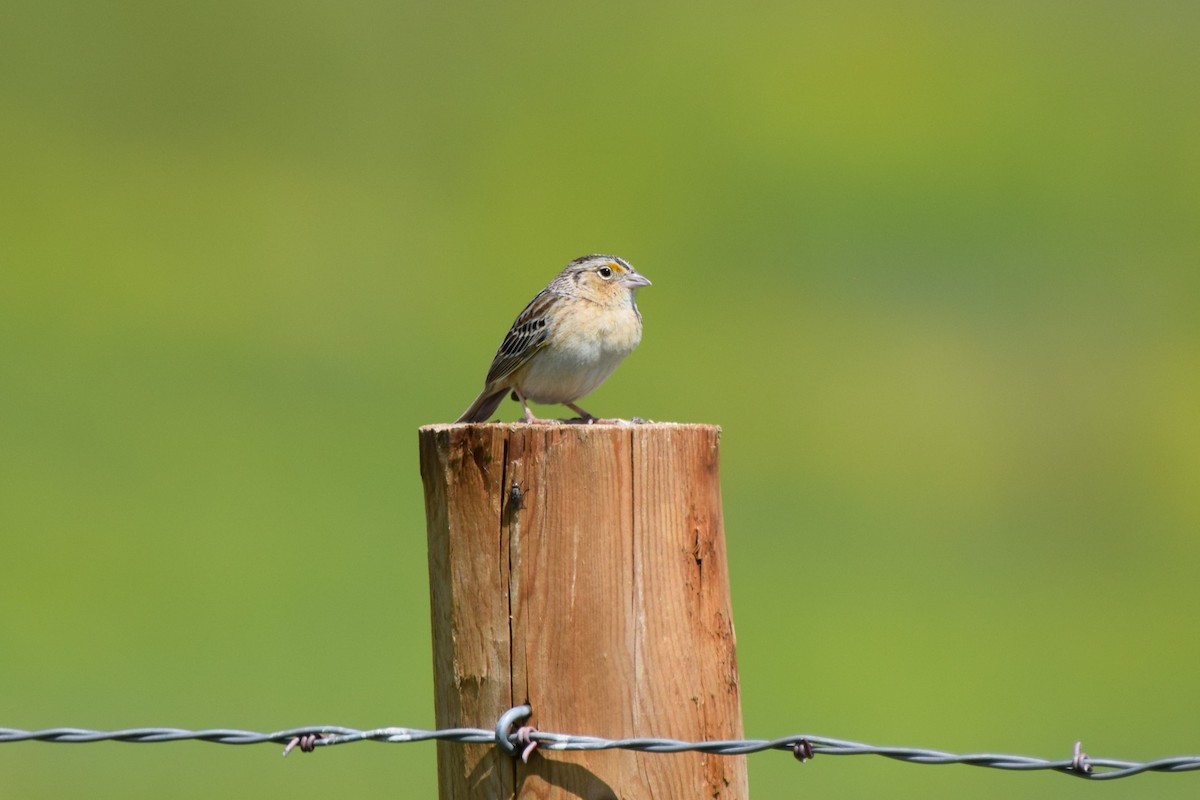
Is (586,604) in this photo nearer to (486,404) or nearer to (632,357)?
(486,404)

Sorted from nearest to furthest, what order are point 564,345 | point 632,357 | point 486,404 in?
point 564,345 → point 486,404 → point 632,357

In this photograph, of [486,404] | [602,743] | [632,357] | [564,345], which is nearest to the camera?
[602,743]

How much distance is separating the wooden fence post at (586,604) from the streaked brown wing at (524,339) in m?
4.04

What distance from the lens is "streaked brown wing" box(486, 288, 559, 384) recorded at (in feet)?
28.5

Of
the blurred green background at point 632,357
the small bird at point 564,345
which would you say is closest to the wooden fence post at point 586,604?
the small bird at point 564,345

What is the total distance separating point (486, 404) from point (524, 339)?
Answer: 61cm

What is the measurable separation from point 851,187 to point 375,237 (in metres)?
12.8

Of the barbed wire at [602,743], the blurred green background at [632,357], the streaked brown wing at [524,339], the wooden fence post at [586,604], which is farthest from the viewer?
the blurred green background at [632,357]

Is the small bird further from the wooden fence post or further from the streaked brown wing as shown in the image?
Result: the wooden fence post

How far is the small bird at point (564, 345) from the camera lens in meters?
8.71

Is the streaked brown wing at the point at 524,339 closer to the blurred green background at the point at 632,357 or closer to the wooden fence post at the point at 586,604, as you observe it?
the wooden fence post at the point at 586,604

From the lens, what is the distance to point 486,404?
9.17 metres

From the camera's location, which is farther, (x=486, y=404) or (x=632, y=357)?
(x=632, y=357)

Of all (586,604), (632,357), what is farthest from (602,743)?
(632,357)
